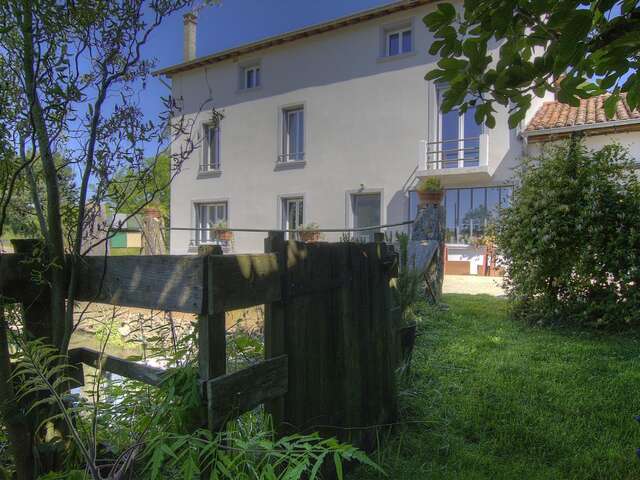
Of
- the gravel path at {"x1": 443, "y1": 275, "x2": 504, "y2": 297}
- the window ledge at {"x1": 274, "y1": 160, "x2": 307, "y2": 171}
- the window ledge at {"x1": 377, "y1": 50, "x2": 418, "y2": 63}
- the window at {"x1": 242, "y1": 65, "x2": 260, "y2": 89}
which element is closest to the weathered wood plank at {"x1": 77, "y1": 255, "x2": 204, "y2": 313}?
the gravel path at {"x1": 443, "y1": 275, "x2": 504, "y2": 297}

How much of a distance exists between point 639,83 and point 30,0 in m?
2.37

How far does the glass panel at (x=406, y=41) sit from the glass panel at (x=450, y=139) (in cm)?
243

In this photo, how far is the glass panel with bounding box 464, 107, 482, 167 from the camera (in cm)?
1180

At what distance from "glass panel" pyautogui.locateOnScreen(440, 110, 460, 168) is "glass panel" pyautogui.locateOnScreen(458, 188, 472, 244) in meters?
0.85

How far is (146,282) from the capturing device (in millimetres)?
1641

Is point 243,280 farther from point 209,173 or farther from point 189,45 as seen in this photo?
point 189,45

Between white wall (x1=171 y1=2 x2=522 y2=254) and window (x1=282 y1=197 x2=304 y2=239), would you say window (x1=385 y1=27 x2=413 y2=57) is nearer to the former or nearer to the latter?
white wall (x1=171 y1=2 x2=522 y2=254)

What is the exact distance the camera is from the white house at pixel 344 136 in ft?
38.9

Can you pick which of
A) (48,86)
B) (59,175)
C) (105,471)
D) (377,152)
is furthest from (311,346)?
(377,152)

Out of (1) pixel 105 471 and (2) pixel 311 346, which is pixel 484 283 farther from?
(1) pixel 105 471

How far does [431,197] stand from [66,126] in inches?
264

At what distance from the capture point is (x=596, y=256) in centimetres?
538

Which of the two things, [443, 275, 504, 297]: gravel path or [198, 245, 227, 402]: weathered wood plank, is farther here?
[443, 275, 504, 297]: gravel path

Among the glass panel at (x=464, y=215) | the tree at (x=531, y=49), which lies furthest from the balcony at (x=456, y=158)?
the tree at (x=531, y=49)
